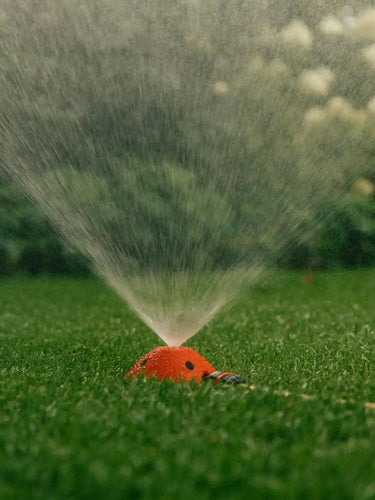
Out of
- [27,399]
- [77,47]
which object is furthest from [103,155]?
[27,399]

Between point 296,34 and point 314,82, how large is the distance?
2.40 feet

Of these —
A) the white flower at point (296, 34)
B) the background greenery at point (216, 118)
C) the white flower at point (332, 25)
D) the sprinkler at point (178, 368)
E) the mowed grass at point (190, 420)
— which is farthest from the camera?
the white flower at point (332, 25)

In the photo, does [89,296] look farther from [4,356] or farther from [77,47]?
[4,356]

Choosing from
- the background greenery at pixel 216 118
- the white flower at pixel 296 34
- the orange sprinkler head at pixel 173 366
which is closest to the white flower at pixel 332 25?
the background greenery at pixel 216 118

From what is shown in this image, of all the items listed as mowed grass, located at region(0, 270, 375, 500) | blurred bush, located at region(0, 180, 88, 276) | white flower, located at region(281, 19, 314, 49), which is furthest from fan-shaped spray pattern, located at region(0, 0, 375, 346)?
mowed grass, located at region(0, 270, 375, 500)

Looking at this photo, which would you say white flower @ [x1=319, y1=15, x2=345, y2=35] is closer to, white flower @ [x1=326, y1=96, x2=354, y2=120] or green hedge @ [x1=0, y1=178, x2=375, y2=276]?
white flower @ [x1=326, y1=96, x2=354, y2=120]

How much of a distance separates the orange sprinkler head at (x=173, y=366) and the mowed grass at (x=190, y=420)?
131 millimetres

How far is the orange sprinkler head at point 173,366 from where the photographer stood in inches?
148

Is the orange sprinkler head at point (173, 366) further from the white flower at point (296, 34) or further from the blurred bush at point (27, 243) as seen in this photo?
the blurred bush at point (27, 243)

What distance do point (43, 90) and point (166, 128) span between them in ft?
5.09

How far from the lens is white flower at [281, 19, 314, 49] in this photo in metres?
9.05

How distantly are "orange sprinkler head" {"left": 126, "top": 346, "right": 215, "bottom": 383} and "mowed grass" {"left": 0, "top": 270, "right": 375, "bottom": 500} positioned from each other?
131mm

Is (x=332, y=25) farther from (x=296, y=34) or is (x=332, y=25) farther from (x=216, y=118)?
(x=216, y=118)

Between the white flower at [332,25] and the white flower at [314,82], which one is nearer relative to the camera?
the white flower at [314,82]
